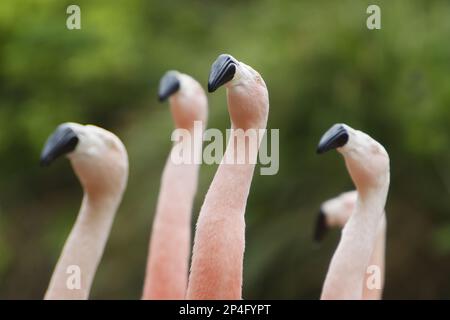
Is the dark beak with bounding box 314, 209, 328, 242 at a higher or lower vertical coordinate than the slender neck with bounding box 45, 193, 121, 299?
higher

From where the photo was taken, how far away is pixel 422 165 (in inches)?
258

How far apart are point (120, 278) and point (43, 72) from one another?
2.39m

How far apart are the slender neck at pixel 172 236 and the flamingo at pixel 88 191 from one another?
44cm

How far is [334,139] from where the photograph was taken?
2.90 m

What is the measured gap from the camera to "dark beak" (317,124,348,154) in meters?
2.86

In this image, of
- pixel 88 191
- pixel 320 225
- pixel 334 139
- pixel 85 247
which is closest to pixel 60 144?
pixel 88 191

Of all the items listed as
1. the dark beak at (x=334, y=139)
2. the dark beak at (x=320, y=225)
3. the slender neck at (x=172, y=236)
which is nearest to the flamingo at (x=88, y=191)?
the slender neck at (x=172, y=236)

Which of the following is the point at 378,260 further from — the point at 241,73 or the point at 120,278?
the point at 120,278

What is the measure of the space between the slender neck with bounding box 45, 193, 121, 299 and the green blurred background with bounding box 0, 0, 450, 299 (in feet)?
10.8

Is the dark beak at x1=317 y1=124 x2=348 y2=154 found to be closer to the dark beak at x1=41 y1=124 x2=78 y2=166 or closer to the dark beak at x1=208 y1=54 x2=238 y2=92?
the dark beak at x1=208 y1=54 x2=238 y2=92

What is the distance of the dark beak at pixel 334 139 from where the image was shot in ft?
9.38

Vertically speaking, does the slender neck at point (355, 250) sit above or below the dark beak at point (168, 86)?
below

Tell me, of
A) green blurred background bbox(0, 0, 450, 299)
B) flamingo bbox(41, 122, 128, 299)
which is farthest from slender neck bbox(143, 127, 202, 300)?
green blurred background bbox(0, 0, 450, 299)

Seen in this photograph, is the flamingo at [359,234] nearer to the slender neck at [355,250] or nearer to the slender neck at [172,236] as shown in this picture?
the slender neck at [355,250]
